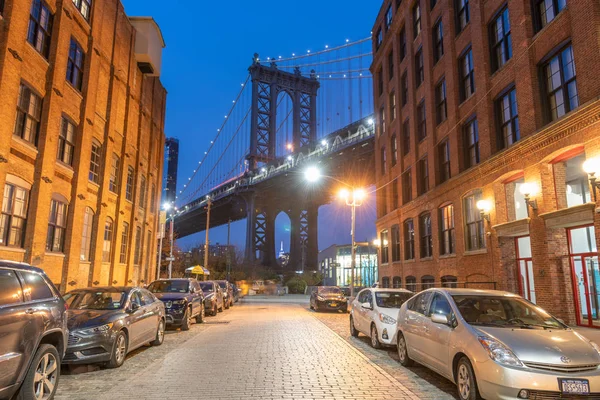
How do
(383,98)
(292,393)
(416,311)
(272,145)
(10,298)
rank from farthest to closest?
(272,145)
(383,98)
(416,311)
(292,393)
(10,298)

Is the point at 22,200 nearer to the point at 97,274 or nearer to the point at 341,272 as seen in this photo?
the point at 97,274

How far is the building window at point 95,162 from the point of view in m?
19.5

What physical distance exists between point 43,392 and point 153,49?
23.5 meters

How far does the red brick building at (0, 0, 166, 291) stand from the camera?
13.6m

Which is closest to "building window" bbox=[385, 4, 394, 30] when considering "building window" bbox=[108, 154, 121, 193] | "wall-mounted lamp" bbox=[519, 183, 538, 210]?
"building window" bbox=[108, 154, 121, 193]

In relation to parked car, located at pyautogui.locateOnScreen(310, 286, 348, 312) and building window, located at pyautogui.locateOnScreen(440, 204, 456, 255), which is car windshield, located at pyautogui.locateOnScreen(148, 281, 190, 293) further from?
building window, located at pyautogui.locateOnScreen(440, 204, 456, 255)

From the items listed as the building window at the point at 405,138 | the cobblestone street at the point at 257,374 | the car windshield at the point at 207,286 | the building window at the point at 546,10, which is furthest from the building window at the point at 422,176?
the cobblestone street at the point at 257,374

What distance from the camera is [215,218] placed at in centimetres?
7962

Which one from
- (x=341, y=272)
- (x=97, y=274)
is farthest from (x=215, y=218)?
(x=97, y=274)

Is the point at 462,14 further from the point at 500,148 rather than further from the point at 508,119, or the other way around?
the point at 500,148

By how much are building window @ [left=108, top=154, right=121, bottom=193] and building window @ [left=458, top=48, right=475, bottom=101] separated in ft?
52.8

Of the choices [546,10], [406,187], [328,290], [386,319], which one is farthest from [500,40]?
[328,290]

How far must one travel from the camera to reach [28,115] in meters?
14.5

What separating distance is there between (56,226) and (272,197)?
50449 millimetres
